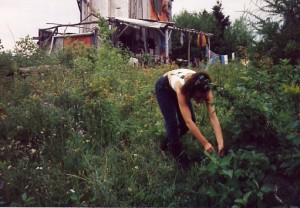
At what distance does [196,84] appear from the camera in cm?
534

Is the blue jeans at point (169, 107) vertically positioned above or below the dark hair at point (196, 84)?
below

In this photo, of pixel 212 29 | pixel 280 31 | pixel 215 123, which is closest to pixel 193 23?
pixel 212 29

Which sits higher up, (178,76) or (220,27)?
(220,27)

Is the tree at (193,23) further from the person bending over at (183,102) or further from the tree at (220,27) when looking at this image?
the person bending over at (183,102)

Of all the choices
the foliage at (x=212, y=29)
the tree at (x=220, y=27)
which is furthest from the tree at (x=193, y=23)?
the tree at (x=220, y=27)

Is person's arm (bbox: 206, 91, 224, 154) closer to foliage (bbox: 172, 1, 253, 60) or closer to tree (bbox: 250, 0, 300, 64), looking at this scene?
tree (bbox: 250, 0, 300, 64)

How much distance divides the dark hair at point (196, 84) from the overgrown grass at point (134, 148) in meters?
0.17

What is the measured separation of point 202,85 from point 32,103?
8.92 ft

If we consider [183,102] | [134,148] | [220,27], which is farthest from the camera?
[220,27]

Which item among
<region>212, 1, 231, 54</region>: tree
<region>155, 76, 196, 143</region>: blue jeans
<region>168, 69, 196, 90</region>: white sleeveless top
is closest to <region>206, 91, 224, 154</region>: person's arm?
<region>168, 69, 196, 90</region>: white sleeveless top

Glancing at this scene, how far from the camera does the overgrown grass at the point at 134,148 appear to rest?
4949mm

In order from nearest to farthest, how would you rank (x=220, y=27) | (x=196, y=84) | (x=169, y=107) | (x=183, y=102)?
(x=196, y=84) < (x=183, y=102) < (x=169, y=107) < (x=220, y=27)

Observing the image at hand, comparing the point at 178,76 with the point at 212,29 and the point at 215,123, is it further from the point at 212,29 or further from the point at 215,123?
the point at 212,29

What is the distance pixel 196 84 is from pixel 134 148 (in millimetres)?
1627
